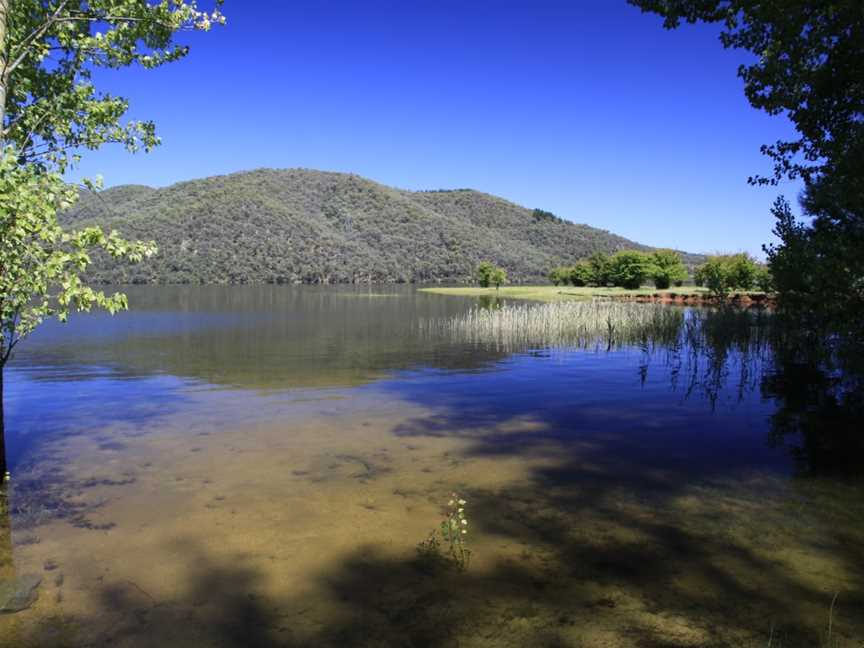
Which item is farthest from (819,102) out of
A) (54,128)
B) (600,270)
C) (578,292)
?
(600,270)

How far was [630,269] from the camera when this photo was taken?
284 ft

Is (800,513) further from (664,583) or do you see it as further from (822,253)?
(822,253)

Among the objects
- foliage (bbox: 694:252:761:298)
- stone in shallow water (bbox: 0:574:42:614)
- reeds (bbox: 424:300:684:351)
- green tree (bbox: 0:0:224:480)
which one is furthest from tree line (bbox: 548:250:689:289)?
stone in shallow water (bbox: 0:574:42:614)

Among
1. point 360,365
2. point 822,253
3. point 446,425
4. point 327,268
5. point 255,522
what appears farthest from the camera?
point 327,268

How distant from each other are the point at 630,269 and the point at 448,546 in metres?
84.3

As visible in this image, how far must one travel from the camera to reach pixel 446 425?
14.3m

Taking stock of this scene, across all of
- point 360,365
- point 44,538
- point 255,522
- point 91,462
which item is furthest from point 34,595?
point 360,365

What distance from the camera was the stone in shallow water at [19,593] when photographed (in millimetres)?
6281

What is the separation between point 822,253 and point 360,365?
16941 mm

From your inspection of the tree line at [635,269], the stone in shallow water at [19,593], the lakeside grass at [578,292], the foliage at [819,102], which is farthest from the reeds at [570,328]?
the tree line at [635,269]

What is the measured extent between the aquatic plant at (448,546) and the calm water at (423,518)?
15cm

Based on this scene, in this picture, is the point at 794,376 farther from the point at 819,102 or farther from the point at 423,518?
the point at 423,518

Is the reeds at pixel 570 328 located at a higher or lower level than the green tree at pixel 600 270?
lower

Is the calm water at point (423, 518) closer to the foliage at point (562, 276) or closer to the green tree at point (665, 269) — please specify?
the green tree at point (665, 269)
